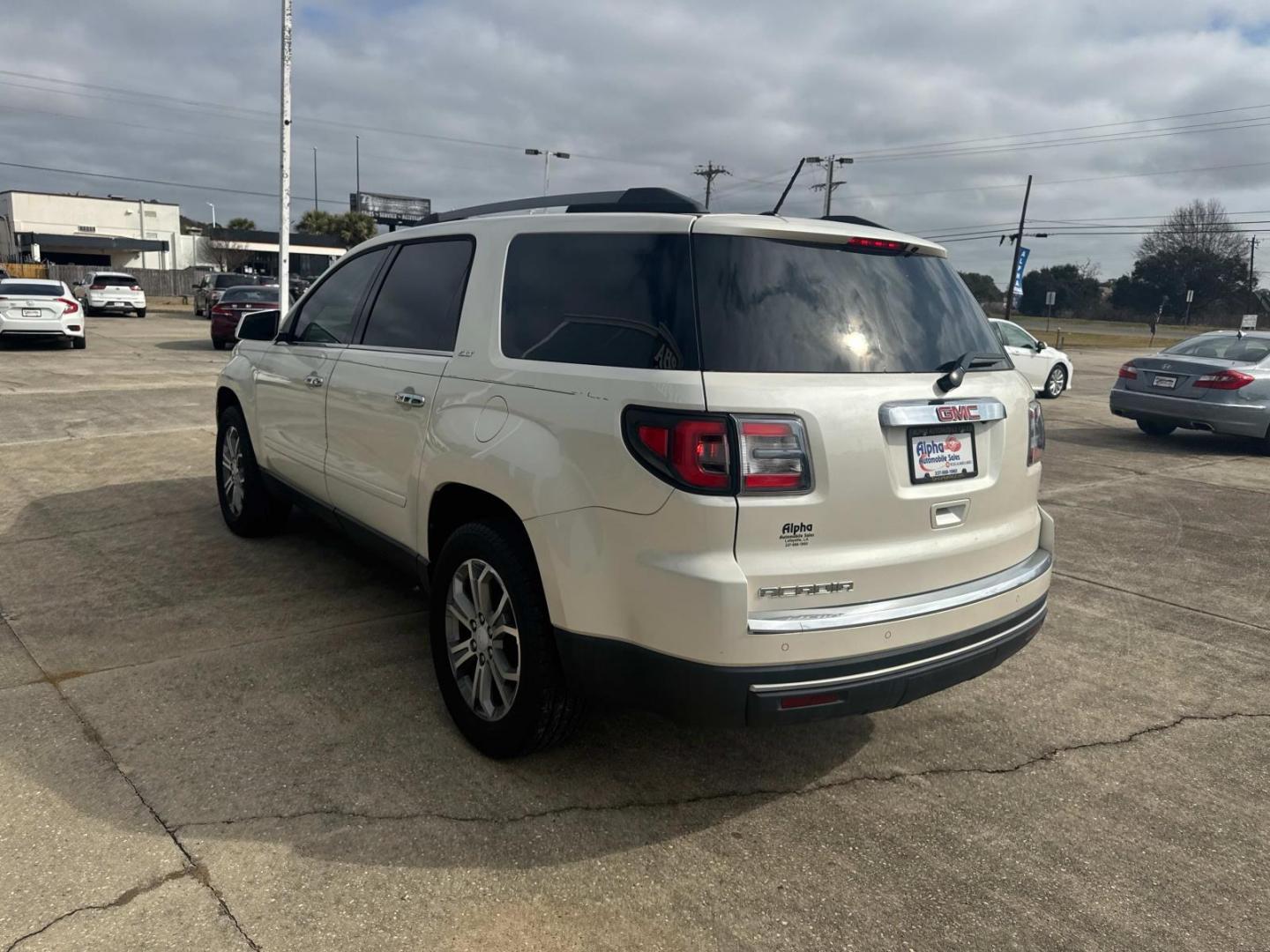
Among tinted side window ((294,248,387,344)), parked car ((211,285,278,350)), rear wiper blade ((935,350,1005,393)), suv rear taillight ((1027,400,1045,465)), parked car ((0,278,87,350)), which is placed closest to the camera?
rear wiper blade ((935,350,1005,393))

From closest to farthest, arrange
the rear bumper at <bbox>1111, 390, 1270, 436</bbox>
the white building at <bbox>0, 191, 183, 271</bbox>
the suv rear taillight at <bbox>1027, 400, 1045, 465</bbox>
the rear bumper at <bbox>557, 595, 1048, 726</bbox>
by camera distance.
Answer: the rear bumper at <bbox>557, 595, 1048, 726</bbox>
the suv rear taillight at <bbox>1027, 400, 1045, 465</bbox>
the rear bumper at <bbox>1111, 390, 1270, 436</bbox>
the white building at <bbox>0, 191, 183, 271</bbox>

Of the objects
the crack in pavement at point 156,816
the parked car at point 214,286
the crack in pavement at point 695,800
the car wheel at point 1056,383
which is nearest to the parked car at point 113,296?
the parked car at point 214,286

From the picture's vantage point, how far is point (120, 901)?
255cm

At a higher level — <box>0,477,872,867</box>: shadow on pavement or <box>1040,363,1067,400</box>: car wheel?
<box>1040,363,1067,400</box>: car wheel

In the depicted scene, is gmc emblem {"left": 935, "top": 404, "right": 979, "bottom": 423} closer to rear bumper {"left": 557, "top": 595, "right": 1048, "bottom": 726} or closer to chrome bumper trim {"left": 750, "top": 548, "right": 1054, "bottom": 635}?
chrome bumper trim {"left": 750, "top": 548, "right": 1054, "bottom": 635}

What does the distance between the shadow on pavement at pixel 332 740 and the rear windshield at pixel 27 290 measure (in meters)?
17.6

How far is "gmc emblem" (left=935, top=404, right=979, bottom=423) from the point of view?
2.96 meters

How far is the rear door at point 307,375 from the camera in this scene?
15.1 ft

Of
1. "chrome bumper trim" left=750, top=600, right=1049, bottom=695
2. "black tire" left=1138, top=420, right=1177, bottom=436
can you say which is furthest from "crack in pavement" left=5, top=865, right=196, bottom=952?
"black tire" left=1138, top=420, right=1177, bottom=436

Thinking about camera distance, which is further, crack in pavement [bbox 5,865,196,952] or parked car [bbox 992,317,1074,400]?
parked car [bbox 992,317,1074,400]

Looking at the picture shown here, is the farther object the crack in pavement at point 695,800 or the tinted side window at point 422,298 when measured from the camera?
the tinted side window at point 422,298

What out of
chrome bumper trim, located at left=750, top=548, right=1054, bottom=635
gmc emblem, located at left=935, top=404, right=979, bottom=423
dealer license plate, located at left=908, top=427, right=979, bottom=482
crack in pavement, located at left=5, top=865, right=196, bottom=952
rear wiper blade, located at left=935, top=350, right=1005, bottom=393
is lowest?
crack in pavement, located at left=5, top=865, right=196, bottom=952

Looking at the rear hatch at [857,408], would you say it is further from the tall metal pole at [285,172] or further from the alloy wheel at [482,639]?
the tall metal pole at [285,172]

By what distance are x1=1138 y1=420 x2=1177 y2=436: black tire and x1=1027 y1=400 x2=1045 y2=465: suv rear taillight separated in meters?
10.0
